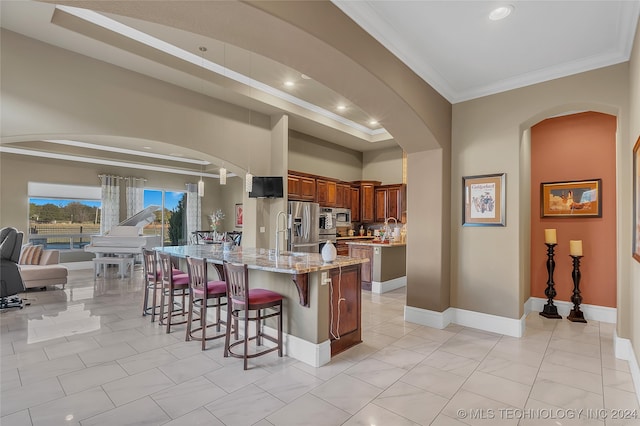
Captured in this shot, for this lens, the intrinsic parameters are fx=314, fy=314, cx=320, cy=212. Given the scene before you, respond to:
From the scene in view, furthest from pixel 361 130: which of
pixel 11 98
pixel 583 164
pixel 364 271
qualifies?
pixel 11 98

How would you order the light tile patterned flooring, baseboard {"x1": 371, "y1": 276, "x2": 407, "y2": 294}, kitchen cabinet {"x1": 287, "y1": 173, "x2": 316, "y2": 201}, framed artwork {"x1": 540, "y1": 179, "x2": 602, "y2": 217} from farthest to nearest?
1. kitchen cabinet {"x1": 287, "y1": 173, "x2": 316, "y2": 201}
2. baseboard {"x1": 371, "y1": 276, "x2": 407, "y2": 294}
3. framed artwork {"x1": 540, "y1": 179, "x2": 602, "y2": 217}
4. the light tile patterned flooring

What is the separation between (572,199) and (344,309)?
3.98 m

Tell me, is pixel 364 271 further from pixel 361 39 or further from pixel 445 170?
pixel 361 39

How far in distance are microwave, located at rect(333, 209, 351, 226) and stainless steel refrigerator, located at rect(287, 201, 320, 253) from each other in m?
0.96

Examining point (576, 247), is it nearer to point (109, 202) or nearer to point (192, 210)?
point (192, 210)

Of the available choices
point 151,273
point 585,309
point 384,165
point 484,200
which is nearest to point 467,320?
point 484,200

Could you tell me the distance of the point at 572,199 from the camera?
475 centimetres

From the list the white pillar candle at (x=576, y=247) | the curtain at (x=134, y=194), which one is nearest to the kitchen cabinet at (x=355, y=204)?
the white pillar candle at (x=576, y=247)

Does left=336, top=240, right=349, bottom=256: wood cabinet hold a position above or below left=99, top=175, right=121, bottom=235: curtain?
below

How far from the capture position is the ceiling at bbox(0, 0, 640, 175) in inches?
106

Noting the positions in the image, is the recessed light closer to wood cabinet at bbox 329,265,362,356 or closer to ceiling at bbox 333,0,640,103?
ceiling at bbox 333,0,640,103

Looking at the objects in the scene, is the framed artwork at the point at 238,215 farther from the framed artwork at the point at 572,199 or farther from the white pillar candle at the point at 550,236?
the white pillar candle at the point at 550,236

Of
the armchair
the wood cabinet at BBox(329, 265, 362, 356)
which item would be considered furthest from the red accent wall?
the armchair

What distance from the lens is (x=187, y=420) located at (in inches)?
87.7
